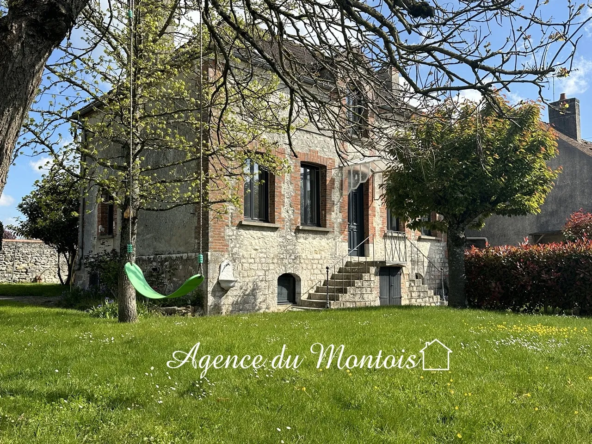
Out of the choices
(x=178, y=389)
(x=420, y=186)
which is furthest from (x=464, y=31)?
(x=420, y=186)

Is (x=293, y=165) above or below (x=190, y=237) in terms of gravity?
above

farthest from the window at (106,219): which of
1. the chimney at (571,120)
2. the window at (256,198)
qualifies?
the chimney at (571,120)

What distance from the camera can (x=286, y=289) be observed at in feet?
43.6

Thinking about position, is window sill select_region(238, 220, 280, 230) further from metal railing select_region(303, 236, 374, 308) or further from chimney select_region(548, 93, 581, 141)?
chimney select_region(548, 93, 581, 141)

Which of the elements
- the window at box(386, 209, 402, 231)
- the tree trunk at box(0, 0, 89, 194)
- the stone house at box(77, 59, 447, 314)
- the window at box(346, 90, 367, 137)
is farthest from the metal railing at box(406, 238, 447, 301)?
the tree trunk at box(0, 0, 89, 194)

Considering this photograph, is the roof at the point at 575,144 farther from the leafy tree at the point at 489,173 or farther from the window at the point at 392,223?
the leafy tree at the point at 489,173

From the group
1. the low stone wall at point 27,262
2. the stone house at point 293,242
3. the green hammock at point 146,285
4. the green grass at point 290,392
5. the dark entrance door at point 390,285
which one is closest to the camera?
the green grass at point 290,392

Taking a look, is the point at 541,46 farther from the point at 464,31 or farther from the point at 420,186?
the point at 420,186

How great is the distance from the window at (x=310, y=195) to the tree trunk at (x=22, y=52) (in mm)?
10755

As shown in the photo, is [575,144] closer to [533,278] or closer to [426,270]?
[426,270]

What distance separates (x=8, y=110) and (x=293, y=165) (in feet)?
34.5

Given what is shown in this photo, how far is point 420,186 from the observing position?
11781 mm

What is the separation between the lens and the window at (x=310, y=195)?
1398 centimetres

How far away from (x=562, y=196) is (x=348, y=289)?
1230 centimetres
